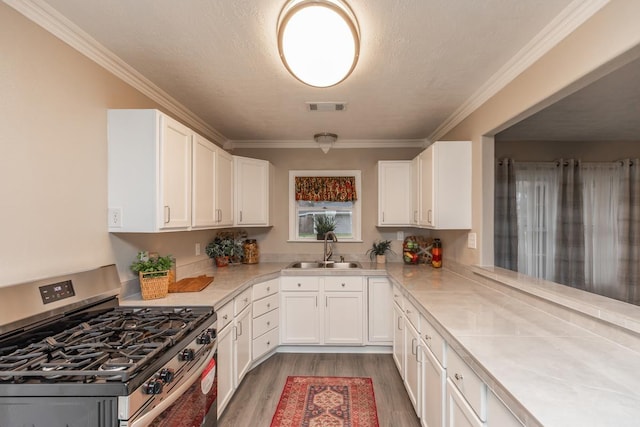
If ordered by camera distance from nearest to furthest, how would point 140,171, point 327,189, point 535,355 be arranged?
point 535,355 → point 140,171 → point 327,189

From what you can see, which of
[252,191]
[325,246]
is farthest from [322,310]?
[252,191]

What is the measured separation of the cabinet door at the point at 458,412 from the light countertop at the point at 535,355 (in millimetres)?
201

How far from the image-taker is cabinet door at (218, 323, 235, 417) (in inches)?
83.0

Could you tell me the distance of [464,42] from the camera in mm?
1722

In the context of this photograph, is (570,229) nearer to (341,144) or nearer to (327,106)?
(341,144)

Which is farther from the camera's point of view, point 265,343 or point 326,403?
point 265,343

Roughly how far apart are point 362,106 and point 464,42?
1.05 metres

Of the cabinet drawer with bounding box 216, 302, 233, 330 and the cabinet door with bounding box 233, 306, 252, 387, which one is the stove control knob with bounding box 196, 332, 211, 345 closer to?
the cabinet drawer with bounding box 216, 302, 233, 330

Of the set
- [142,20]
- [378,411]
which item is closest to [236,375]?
[378,411]

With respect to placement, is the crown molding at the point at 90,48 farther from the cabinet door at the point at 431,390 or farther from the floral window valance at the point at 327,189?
the cabinet door at the point at 431,390

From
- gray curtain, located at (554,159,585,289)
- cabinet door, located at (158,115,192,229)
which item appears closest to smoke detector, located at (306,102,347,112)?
cabinet door, located at (158,115,192,229)

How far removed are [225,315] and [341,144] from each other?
252 centimetres

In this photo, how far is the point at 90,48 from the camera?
1.74m

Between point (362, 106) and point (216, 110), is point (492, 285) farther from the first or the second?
point (216, 110)
